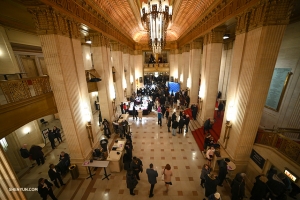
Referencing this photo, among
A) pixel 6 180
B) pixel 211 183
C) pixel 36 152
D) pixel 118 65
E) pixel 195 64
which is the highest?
pixel 118 65

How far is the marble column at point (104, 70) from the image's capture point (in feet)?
24.5

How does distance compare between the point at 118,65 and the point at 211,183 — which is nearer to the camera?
the point at 211,183

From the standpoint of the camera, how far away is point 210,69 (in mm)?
7871

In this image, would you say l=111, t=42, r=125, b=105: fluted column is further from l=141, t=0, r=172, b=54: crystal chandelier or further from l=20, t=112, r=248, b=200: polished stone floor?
l=141, t=0, r=172, b=54: crystal chandelier

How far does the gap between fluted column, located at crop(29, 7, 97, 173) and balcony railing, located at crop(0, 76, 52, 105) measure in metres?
0.25

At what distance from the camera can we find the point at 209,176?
13.2 ft

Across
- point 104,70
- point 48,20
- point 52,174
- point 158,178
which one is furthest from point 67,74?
point 158,178

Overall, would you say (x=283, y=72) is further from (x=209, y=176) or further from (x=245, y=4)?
(x=209, y=176)

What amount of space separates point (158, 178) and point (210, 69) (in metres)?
6.67

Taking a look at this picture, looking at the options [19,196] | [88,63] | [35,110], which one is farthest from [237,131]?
[88,63]

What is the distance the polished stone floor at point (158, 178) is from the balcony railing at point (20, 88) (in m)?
3.92

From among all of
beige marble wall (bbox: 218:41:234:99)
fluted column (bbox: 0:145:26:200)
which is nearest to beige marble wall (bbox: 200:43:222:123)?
beige marble wall (bbox: 218:41:234:99)

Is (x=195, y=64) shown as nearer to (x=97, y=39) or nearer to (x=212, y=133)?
(x=212, y=133)

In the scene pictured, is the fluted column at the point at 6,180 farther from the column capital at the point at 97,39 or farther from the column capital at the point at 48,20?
the column capital at the point at 97,39
